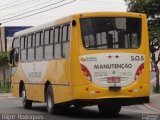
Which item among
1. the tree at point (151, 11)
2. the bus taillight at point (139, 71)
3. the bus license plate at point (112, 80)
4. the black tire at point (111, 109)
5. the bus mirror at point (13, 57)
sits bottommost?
the black tire at point (111, 109)

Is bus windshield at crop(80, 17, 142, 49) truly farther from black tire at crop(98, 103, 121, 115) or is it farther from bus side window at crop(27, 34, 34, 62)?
bus side window at crop(27, 34, 34, 62)

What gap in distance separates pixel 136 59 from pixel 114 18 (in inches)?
57.6

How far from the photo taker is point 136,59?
61.5ft

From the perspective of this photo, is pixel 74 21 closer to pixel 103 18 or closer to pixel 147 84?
pixel 103 18

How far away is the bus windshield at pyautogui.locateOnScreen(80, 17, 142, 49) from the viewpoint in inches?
730

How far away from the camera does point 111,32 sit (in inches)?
738

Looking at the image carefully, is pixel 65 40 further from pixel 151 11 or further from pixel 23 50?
pixel 151 11

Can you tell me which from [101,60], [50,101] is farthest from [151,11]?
[101,60]

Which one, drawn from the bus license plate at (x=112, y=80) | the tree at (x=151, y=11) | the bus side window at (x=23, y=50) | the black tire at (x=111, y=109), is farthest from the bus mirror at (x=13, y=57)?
the tree at (x=151, y=11)

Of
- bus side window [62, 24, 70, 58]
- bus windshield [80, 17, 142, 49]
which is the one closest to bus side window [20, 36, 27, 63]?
bus side window [62, 24, 70, 58]

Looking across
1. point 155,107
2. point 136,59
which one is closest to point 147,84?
point 136,59

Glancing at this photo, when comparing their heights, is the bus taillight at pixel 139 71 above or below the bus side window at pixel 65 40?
below

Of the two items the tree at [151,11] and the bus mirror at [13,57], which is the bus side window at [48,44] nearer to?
the bus mirror at [13,57]

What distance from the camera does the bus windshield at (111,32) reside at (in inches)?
730
